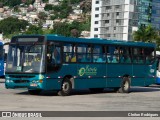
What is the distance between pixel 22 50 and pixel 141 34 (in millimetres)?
79432

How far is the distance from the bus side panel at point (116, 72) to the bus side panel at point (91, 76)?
0.40 metres

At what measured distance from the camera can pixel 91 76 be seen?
25203 millimetres

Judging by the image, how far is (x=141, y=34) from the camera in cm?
10119

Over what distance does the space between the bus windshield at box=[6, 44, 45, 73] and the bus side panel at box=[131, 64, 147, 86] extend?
7.01 m

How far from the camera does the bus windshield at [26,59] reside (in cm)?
2241

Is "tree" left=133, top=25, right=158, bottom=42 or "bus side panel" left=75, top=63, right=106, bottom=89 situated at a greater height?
"tree" left=133, top=25, right=158, bottom=42

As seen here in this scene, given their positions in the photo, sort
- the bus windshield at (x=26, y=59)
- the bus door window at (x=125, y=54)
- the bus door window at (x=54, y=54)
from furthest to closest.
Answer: the bus door window at (x=125, y=54) → the bus door window at (x=54, y=54) → the bus windshield at (x=26, y=59)

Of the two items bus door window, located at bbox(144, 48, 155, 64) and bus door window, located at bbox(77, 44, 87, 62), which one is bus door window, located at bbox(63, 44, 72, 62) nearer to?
bus door window, located at bbox(77, 44, 87, 62)

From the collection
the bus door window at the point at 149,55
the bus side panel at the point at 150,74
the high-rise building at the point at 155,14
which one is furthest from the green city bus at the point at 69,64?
the high-rise building at the point at 155,14

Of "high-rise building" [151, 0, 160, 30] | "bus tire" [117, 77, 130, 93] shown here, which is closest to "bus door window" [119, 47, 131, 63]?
"bus tire" [117, 77, 130, 93]

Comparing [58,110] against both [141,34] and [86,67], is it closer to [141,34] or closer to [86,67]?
[86,67]

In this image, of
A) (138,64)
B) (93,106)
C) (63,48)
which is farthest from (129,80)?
Answer: (93,106)

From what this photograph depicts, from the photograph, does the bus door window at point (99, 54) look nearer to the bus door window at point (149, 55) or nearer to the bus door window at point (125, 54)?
the bus door window at point (125, 54)

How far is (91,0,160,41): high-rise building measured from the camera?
151 meters
